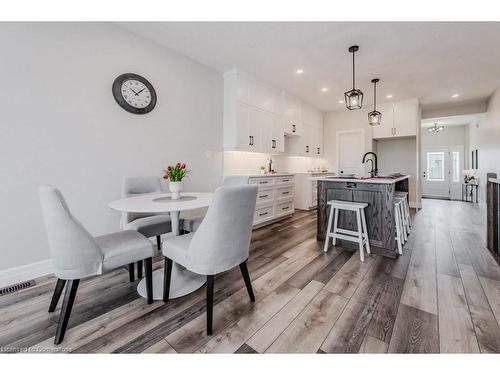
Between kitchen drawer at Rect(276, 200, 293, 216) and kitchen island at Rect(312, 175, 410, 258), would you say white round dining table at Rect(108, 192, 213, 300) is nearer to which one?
kitchen island at Rect(312, 175, 410, 258)

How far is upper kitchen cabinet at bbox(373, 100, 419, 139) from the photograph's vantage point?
207 inches

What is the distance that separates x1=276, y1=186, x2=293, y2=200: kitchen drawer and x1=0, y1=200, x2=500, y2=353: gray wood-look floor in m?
1.84

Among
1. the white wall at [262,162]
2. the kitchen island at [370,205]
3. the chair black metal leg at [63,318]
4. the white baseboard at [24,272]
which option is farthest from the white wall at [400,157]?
the white baseboard at [24,272]

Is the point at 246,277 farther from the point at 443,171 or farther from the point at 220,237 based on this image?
the point at 443,171

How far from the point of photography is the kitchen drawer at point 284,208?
4.27 meters

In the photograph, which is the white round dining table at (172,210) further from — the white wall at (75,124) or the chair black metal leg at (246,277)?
the white wall at (75,124)

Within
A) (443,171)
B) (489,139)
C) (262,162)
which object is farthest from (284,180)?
(443,171)

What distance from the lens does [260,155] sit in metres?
4.84

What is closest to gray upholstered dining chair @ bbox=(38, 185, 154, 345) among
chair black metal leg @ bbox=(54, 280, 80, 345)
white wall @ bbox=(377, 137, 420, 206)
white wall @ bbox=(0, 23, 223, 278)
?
chair black metal leg @ bbox=(54, 280, 80, 345)

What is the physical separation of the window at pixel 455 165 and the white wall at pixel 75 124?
380 inches
